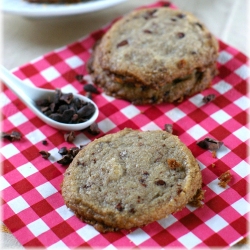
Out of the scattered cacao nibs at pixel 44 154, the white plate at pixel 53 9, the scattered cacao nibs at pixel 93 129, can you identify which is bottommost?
the scattered cacao nibs at pixel 44 154

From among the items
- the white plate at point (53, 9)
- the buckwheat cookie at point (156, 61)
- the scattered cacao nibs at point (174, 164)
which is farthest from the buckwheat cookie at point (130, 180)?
the white plate at point (53, 9)

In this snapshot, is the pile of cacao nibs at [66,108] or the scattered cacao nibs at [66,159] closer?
the scattered cacao nibs at [66,159]

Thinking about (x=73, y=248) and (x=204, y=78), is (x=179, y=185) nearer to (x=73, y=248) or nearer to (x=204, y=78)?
(x=73, y=248)

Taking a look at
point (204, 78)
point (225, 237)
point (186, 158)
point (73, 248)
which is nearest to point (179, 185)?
point (186, 158)

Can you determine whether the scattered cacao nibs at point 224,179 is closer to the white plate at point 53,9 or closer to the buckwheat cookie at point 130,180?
the buckwheat cookie at point 130,180

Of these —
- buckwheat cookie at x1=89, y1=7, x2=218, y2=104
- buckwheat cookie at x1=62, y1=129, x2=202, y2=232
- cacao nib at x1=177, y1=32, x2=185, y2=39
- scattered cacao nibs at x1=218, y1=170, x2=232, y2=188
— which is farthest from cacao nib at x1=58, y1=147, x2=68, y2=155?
cacao nib at x1=177, y1=32, x2=185, y2=39

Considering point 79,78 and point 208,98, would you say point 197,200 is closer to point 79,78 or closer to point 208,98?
point 208,98
